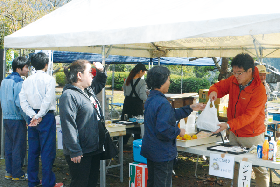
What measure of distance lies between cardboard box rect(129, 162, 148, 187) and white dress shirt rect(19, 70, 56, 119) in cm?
140

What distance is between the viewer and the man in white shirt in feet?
13.6

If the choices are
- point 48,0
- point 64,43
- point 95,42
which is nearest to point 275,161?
point 95,42

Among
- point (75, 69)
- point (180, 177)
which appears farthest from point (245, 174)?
point (180, 177)

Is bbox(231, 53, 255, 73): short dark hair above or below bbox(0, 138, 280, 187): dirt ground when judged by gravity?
above

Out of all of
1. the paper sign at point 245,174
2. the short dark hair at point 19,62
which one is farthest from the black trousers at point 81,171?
the short dark hair at point 19,62

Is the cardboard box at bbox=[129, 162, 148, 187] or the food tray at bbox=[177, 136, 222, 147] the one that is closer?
the food tray at bbox=[177, 136, 222, 147]

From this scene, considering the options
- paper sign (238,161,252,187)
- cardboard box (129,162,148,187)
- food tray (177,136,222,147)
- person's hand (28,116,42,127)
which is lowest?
cardboard box (129,162,148,187)

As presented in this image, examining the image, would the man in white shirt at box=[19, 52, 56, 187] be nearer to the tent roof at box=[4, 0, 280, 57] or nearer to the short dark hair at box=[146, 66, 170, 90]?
the tent roof at box=[4, 0, 280, 57]

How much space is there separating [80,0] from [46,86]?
6.11ft

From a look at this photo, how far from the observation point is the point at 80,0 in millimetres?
5254

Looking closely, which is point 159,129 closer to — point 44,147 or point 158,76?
point 158,76

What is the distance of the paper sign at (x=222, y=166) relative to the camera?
3.04 meters

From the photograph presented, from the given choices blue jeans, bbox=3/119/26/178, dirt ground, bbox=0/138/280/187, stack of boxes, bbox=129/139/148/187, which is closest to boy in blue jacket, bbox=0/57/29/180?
blue jeans, bbox=3/119/26/178

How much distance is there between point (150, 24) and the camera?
126 inches
